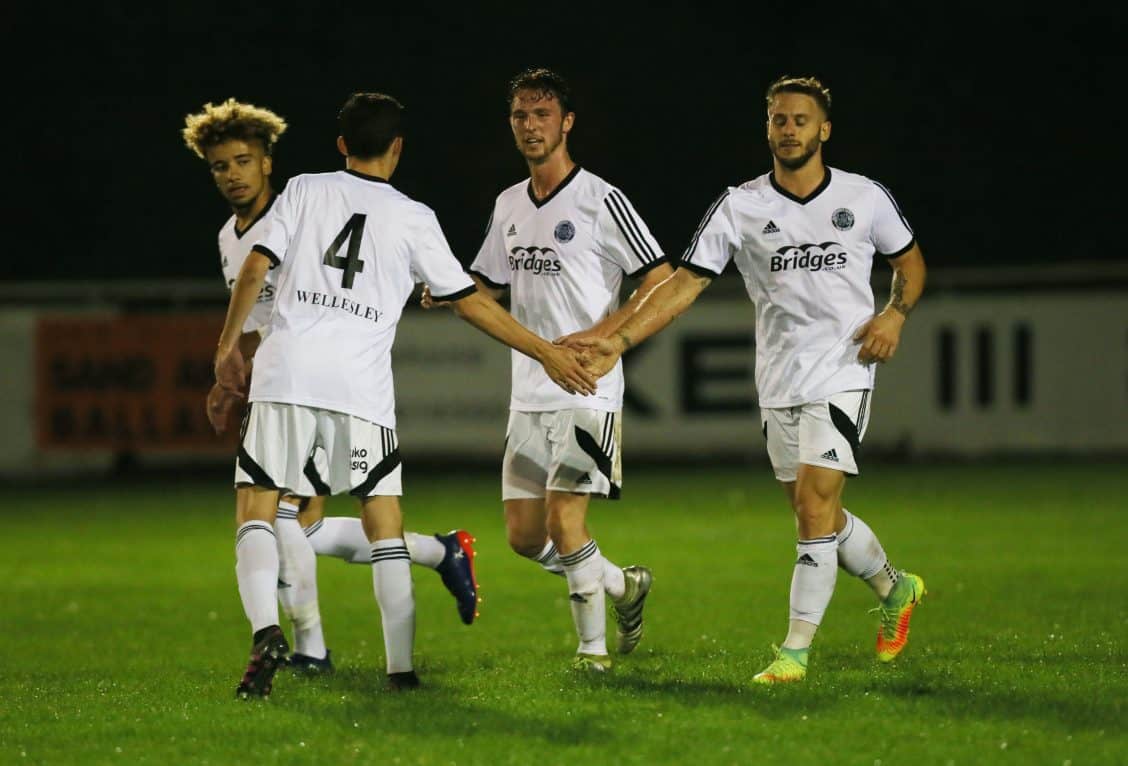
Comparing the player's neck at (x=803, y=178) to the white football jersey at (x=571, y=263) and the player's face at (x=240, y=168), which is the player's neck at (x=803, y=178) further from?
the player's face at (x=240, y=168)

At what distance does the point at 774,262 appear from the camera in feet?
22.6

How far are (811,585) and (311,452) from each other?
213 centimetres

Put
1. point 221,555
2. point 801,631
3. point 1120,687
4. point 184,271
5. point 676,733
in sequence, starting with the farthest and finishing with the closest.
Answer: point 184,271 → point 221,555 → point 801,631 → point 1120,687 → point 676,733

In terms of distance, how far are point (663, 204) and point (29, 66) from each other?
11.3 m

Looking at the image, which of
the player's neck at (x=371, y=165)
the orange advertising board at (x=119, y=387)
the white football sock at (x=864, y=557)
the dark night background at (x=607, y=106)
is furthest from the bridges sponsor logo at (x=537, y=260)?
the dark night background at (x=607, y=106)

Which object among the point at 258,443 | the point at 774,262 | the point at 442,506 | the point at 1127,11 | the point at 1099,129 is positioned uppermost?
the point at 1127,11

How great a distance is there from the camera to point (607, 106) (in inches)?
1103

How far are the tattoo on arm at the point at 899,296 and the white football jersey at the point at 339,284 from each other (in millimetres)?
1909

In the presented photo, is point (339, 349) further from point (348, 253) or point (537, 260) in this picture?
point (537, 260)

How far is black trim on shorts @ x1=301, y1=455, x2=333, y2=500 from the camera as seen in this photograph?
630cm

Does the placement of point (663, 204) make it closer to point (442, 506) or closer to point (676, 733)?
point (442, 506)

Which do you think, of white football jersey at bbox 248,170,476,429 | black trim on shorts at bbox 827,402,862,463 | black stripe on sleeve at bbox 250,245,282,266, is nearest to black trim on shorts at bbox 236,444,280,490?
white football jersey at bbox 248,170,476,429

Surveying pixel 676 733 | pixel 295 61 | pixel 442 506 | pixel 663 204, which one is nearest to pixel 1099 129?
pixel 663 204

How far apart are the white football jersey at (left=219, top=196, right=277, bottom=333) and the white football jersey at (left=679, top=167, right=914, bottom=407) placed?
200 centimetres
